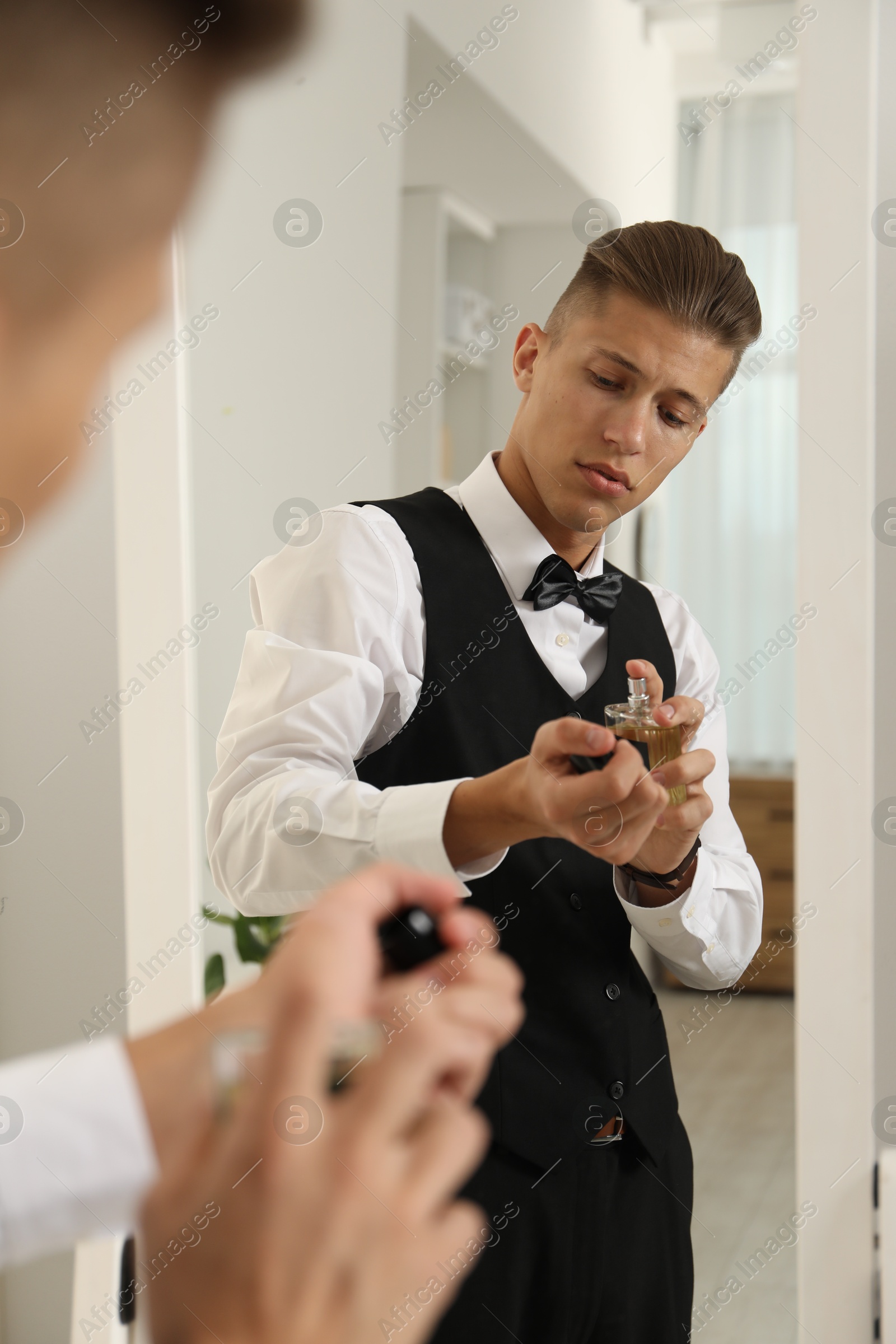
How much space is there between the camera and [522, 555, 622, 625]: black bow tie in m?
1.13

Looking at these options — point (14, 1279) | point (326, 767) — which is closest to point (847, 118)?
point (326, 767)

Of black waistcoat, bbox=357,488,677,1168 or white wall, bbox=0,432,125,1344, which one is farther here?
white wall, bbox=0,432,125,1344

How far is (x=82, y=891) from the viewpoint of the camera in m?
1.41

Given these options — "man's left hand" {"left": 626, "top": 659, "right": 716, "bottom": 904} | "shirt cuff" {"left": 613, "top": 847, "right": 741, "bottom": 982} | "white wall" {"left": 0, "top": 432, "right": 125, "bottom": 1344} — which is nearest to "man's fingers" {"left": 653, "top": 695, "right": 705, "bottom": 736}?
"man's left hand" {"left": 626, "top": 659, "right": 716, "bottom": 904}

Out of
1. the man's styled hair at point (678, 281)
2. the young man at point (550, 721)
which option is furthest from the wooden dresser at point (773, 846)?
the man's styled hair at point (678, 281)

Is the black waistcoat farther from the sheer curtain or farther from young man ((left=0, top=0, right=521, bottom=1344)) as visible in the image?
the sheer curtain

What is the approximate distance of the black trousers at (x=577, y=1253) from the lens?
1.03 metres

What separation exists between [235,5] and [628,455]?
82 centimetres

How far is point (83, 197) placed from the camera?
0.29 m

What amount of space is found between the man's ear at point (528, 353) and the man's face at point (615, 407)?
36 millimetres

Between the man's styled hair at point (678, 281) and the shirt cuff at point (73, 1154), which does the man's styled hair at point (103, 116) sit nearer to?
the shirt cuff at point (73, 1154)

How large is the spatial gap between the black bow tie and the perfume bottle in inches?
9.7

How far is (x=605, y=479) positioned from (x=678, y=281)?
0.21m

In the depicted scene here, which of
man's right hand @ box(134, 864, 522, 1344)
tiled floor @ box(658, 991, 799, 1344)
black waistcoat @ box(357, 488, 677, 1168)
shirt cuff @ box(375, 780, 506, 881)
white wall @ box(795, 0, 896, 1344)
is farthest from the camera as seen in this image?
tiled floor @ box(658, 991, 799, 1344)
